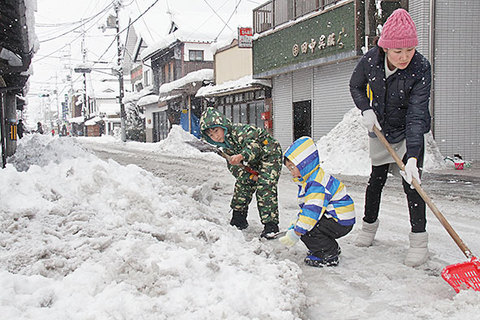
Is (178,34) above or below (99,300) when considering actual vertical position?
above

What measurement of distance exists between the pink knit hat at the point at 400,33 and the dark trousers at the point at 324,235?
1459 millimetres

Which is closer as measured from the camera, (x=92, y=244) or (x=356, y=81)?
(x=92, y=244)

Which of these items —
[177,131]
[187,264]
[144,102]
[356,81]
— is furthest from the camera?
[144,102]

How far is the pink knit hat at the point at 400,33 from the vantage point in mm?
3125

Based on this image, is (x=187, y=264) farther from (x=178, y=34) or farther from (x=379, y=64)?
(x=178, y=34)

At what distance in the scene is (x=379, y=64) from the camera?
3.43 m

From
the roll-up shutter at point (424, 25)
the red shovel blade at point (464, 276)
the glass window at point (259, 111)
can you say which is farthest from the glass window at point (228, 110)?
the red shovel blade at point (464, 276)

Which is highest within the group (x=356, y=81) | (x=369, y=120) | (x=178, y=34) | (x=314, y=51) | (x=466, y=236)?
(x=178, y=34)

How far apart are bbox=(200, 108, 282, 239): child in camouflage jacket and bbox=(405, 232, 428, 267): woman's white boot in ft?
4.14

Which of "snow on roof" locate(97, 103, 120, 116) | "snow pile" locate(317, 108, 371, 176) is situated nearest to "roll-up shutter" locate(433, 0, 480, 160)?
"snow pile" locate(317, 108, 371, 176)

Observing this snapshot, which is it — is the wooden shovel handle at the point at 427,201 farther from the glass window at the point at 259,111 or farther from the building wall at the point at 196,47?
the building wall at the point at 196,47

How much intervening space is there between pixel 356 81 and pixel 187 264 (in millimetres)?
2174

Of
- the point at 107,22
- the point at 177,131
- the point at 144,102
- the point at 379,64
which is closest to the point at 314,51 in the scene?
the point at 177,131

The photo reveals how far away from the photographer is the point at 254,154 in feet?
13.5
